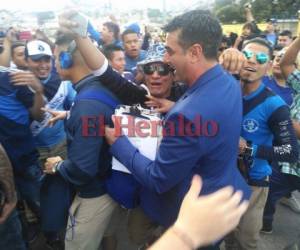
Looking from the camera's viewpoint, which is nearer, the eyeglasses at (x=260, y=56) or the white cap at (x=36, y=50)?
the eyeglasses at (x=260, y=56)

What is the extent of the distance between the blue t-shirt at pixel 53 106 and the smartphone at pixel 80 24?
4.94 ft

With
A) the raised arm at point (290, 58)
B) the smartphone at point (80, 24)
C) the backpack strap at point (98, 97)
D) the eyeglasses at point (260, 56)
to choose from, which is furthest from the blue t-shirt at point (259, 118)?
the smartphone at point (80, 24)

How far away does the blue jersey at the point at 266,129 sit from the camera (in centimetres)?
242

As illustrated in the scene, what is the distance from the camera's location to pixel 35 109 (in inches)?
122

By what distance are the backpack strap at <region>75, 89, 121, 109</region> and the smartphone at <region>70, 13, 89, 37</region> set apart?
361 mm

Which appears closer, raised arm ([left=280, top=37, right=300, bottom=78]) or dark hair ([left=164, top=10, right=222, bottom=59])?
dark hair ([left=164, top=10, right=222, bottom=59])

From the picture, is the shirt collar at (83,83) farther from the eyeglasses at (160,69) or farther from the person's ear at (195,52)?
the person's ear at (195,52)

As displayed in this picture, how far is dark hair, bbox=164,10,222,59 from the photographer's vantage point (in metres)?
1.79

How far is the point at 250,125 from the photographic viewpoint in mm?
2564

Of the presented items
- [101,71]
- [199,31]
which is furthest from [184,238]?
[101,71]

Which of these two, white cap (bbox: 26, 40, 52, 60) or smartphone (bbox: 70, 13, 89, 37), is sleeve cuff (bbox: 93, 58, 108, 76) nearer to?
smartphone (bbox: 70, 13, 89, 37)

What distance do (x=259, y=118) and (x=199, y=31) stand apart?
3.36 ft

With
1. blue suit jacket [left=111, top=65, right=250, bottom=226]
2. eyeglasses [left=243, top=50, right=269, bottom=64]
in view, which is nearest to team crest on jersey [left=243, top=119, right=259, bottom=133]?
eyeglasses [left=243, top=50, right=269, bottom=64]

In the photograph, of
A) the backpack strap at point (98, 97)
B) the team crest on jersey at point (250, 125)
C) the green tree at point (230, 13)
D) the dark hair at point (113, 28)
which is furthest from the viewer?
the green tree at point (230, 13)
